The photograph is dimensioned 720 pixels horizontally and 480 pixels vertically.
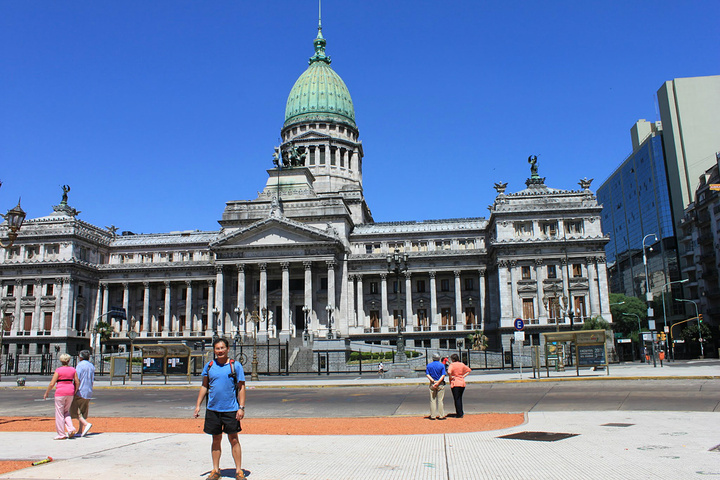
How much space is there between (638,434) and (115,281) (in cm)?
8256

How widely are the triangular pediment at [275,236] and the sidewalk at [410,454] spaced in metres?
57.0

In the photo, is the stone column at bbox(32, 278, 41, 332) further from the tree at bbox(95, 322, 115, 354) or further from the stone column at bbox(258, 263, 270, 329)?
the stone column at bbox(258, 263, 270, 329)

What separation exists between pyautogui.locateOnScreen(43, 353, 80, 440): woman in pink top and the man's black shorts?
6.28 m

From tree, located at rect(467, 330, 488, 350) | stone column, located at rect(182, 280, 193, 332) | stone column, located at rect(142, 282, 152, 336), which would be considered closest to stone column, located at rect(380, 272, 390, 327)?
tree, located at rect(467, 330, 488, 350)

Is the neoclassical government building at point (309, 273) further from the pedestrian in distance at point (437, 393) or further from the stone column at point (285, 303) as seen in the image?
the pedestrian in distance at point (437, 393)

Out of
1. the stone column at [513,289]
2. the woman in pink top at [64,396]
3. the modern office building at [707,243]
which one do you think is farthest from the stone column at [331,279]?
the woman in pink top at [64,396]

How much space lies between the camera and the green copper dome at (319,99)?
104 metres

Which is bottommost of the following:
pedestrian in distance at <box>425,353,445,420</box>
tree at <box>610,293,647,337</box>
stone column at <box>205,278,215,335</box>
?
pedestrian in distance at <box>425,353,445,420</box>

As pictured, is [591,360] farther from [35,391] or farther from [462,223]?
[462,223]

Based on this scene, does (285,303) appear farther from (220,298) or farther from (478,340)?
(478,340)

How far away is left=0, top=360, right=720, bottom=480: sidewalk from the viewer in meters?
10.2

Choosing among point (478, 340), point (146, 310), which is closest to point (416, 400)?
point (478, 340)

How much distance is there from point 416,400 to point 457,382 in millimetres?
6921

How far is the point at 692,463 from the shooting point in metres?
10.5
